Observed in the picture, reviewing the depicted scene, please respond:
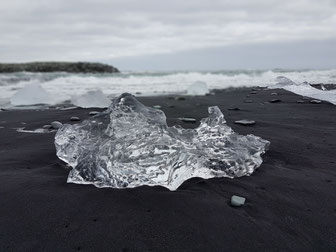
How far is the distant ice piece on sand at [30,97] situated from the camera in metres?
8.18

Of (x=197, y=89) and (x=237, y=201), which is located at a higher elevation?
(x=197, y=89)

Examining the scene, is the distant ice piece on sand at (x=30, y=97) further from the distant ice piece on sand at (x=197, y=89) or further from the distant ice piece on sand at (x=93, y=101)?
the distant ice piece on sand at (x=197, y=89)

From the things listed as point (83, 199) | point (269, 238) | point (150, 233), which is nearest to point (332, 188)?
point (269, 238)

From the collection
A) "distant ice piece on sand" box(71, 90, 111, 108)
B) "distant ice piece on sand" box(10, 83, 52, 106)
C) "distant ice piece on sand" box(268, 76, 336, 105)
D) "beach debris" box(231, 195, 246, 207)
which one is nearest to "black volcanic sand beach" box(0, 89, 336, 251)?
"beach debris" box(231, 195, 246, 207)

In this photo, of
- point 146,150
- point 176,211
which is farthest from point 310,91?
point 176,211

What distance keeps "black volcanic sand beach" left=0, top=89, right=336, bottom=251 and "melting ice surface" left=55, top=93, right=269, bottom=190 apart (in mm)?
99

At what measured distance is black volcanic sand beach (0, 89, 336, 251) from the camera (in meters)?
1.62

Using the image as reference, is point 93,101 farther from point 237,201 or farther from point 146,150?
point 237,201

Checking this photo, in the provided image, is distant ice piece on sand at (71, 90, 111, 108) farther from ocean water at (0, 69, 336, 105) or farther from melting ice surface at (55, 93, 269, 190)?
melting ice surface at (55, 93, 269, 190)

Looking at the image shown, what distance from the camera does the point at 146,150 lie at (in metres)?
2.55

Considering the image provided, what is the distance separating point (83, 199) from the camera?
2.09 metres

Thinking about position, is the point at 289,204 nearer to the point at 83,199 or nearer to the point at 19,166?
the point at 83,199

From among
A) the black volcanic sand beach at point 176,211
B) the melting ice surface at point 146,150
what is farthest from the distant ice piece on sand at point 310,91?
the melting ice surface at point 146,150

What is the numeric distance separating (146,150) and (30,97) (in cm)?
675
